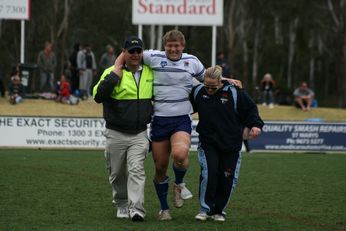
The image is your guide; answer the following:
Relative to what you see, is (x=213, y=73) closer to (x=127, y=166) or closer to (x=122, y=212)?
(x=127, y=166)

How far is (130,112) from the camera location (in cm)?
905

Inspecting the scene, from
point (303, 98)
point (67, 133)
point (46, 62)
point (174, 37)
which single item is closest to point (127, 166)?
point (174, 37)

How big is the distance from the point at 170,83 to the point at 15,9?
21.4 m

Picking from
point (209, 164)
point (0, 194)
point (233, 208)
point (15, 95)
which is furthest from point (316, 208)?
point (15, 95)

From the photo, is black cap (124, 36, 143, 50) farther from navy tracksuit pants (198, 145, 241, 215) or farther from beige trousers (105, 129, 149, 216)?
navy tracksuit pants (198, 145, 241, 215)

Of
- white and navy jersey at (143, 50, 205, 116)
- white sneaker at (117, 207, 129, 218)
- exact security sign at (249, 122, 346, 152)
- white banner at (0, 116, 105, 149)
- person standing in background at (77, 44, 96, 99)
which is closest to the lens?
white and navy jersey at (143, 50, 205, 116)

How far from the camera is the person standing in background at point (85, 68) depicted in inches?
1117

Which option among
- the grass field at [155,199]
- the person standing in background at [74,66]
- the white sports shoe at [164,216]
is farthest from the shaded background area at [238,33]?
the white sports shoe at [164,216]

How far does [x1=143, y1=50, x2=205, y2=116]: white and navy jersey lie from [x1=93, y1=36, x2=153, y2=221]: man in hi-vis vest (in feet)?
0.28

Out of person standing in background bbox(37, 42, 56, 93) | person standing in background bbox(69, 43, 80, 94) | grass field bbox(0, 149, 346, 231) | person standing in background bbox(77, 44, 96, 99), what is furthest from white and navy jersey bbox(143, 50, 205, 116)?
person standing in background bbox(37, 42, 56, 93)

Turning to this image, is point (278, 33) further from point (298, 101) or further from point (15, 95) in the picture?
point (15, 95)

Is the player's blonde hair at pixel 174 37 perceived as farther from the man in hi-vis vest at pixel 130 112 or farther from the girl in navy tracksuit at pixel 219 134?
the girl in navy tracksuit at pixel 219 134

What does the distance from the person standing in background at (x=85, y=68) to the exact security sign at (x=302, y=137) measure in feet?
24.7

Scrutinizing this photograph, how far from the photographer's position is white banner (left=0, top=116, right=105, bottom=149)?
22.6 meters
